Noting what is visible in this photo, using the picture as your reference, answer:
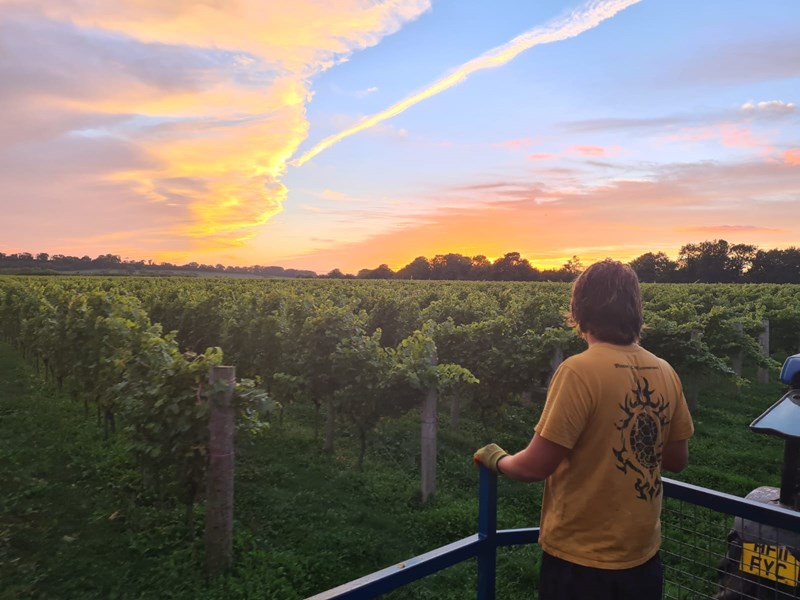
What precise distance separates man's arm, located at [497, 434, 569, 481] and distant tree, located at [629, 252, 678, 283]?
8421 cm

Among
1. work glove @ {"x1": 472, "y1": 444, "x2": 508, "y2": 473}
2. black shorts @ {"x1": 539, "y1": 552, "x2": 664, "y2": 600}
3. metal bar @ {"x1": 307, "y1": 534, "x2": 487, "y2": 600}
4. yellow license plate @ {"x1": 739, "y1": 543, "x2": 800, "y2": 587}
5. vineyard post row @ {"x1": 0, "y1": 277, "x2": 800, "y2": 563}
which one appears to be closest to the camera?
metal bar @ {"x1": 307, "y1": 534, "x2": 487, "y2": 600}

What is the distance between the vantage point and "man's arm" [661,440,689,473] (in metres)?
2.38

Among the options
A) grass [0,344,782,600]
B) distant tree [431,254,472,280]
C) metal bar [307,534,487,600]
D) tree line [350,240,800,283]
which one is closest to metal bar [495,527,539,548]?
metal bar [307,534,487,600]

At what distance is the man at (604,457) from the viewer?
2.06 meters

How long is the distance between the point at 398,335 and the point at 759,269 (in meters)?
83.5

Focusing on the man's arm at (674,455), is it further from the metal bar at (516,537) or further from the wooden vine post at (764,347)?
the wooden vine post at (764,347)

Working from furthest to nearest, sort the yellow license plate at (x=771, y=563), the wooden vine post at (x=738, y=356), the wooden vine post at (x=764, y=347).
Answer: the wooden vine post at (x=764, y=347) → the wooden vine post at (x=738, y=356) → the yellow license plate at (x=771, y=563)

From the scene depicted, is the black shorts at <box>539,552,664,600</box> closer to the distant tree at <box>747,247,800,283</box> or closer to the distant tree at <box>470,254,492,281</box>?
the distant tree at <box>470,254,492,281</box>

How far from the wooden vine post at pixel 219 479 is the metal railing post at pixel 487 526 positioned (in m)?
3.68

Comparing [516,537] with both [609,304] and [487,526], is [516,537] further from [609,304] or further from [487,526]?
[609,304]

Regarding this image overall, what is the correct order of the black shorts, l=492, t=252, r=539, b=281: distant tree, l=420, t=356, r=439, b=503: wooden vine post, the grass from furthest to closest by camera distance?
1. l=492, t=252, r=539, b=281: distant tree
2. l=420, t=356, r=439, b=503: wooden vine post
3. the grass
4. the black shorts

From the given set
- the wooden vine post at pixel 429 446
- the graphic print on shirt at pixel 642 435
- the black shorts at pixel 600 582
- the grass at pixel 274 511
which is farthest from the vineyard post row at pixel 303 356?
the graphic print on shirt at pixel 642 435

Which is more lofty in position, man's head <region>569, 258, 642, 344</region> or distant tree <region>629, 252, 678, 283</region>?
distant tree <region>629, 252, 678, 283</region>

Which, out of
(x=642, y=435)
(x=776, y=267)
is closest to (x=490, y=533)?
(x=642, y=435)
